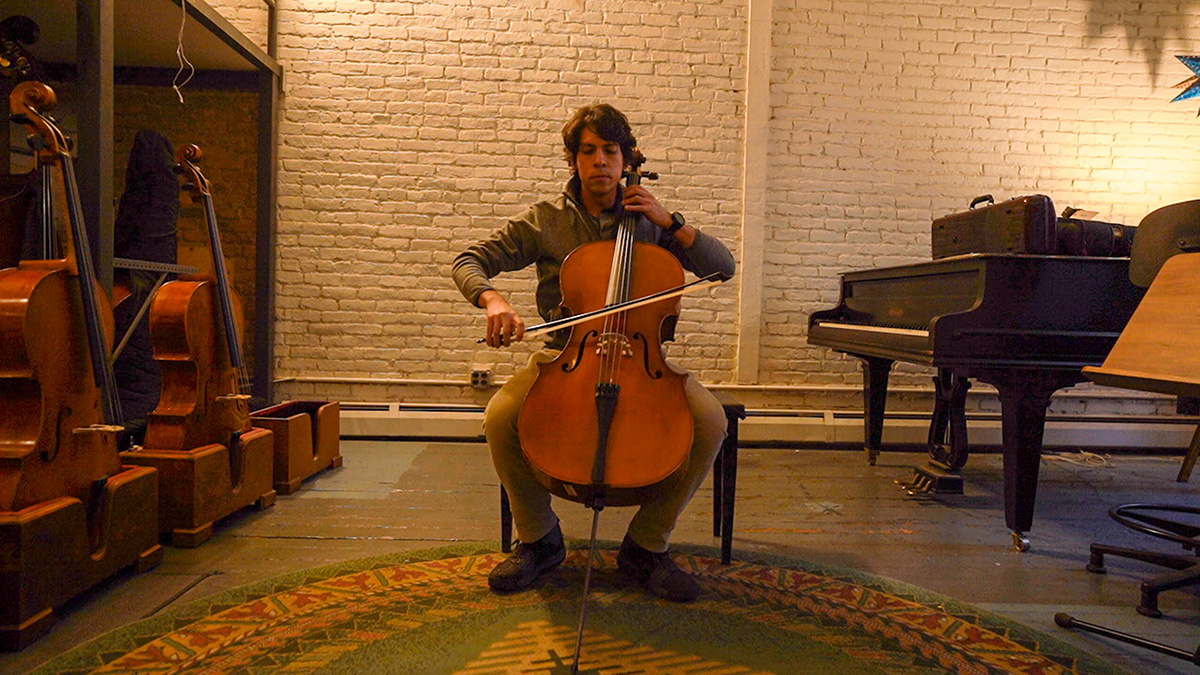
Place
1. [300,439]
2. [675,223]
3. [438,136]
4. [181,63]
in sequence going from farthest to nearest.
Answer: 1. [438,136]
2. [181,63]
3. [300,439]
4. [675,223]

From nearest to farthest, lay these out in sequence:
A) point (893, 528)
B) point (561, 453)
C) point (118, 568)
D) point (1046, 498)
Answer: point (561, 453) < point (118, 568) < point (893, 528) < point (1046, 498)

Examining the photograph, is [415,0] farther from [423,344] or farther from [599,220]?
[599,220]

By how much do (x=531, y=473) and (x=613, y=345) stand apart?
44 cm

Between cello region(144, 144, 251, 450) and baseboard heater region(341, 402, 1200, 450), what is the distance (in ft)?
4.96

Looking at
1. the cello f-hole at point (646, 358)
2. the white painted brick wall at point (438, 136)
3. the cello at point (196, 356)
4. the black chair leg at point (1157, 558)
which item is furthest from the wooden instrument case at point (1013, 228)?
the cello at point (196, 356)

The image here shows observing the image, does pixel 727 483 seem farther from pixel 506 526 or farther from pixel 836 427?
pixel 836 427

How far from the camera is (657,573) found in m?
1.69

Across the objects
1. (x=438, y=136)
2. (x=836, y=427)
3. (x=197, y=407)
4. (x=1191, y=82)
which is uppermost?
(x=1191, y=82)

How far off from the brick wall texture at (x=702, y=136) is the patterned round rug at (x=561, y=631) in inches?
85.9

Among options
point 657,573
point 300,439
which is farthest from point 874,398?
point 300,439

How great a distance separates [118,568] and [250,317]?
2483 mm

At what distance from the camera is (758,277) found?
3850mm

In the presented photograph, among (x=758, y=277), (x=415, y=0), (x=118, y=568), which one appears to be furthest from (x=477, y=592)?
(x=415, y=0)

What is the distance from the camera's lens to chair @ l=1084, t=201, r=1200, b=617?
1.52 m
